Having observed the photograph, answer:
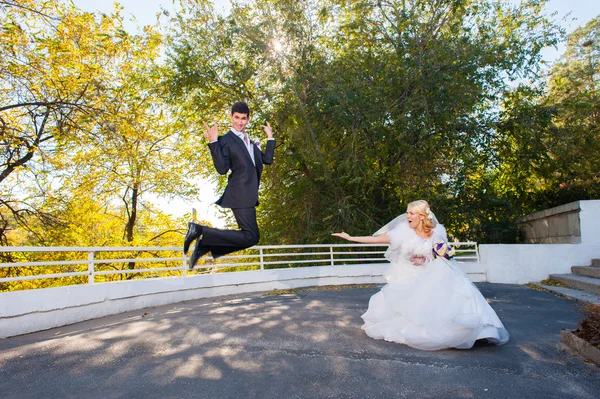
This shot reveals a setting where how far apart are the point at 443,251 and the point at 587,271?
8.88 m

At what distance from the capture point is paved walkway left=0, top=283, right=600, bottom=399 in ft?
12.3

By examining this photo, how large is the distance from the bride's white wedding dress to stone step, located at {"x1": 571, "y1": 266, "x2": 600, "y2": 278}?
7.89 metres

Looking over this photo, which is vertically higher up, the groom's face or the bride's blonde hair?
the groom's face

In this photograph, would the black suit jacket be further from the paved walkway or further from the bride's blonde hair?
the bride's blonde hair

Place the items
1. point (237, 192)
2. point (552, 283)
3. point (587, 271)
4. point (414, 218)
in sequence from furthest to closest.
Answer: point (552, 283) → point (587, 271) → point (414, 218) → point (237, 192)

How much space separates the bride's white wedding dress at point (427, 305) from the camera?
520cm

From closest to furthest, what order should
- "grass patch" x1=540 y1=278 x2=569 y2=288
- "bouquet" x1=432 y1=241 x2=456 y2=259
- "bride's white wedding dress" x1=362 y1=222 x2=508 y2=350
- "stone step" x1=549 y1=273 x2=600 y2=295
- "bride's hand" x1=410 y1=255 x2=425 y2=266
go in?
"bride's white wedding dress" x1=362 y1=222 x2=508 y2=350
"bouquet" x1=432 y1=241 x2=456 y2=259
"bride's hand" x1=410 y1=255 x2=425 y2=266
"stone step" x1=549 y1=273 x2=600 y2=295
"grass patch" x1=540 y1=278 x2=569 y2=288

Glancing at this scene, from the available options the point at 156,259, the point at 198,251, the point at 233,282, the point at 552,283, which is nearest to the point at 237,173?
the point at 198,251

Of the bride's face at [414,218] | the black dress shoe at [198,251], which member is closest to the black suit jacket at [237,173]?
the black dress shoe at [198,251]

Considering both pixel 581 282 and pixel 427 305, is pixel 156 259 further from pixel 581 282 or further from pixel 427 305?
pixel 581 282

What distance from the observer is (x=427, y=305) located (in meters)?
5.45

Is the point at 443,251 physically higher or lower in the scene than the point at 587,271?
higher

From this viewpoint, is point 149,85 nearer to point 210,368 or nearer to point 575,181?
point 210,368

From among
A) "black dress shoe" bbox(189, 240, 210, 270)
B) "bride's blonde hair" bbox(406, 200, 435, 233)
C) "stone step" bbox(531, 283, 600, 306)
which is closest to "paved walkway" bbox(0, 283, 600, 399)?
"black dress shoe" bbox(189, 240, 210, 270)
